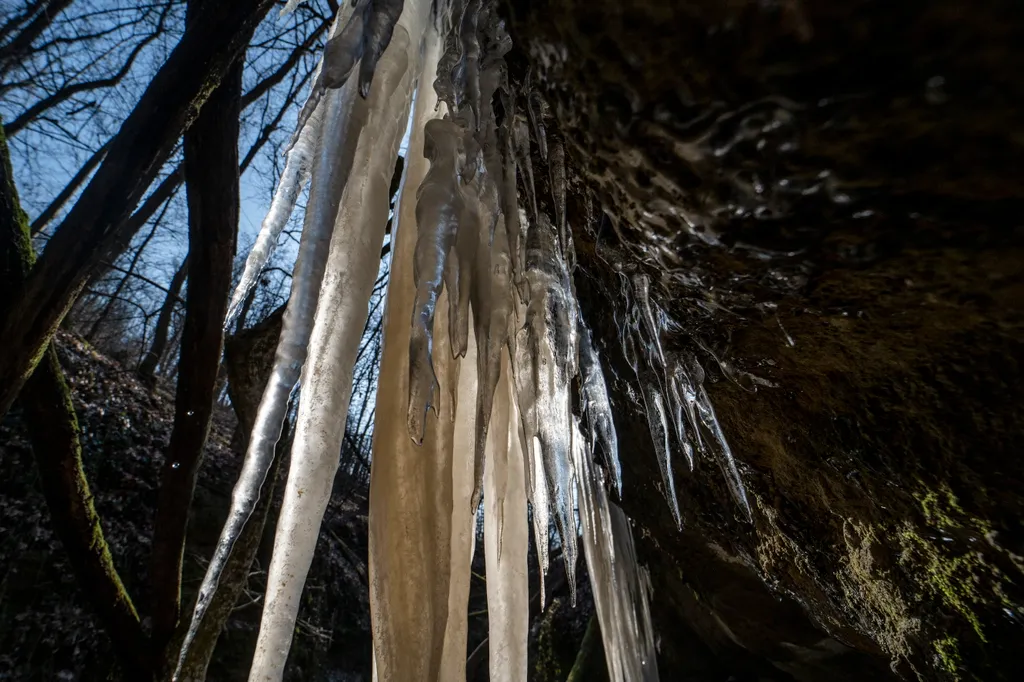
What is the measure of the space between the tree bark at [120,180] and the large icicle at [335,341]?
156 cm

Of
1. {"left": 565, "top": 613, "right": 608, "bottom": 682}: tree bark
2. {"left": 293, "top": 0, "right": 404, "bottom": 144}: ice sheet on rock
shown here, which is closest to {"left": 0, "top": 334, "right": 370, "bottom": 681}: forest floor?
{"left": 565, "top": 613, "right": 608, "bottom": 682}: tree bark

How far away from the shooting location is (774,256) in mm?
825

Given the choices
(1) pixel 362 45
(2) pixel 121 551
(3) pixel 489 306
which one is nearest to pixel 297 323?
(3) pixel 489 306

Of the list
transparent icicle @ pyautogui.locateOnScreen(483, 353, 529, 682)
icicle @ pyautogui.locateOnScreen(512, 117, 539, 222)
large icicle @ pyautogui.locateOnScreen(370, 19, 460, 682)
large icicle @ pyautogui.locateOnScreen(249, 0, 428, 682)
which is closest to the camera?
large icicle @ pyautogui.locateOnScreen(249, 0, 428, 682)

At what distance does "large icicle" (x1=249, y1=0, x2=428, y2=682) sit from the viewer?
0.94 m

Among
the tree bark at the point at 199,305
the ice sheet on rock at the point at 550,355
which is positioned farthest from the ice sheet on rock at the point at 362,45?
the tree bark at the point at 199,305

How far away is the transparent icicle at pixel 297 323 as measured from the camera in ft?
3.17

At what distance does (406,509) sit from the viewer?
1.14m

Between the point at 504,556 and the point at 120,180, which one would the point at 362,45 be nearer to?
the point at 504,556

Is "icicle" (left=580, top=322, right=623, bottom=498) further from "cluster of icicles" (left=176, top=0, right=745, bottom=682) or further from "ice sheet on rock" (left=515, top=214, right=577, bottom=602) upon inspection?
"ice sheet on rock" (left=515, top=214, right=577, bottom=602)

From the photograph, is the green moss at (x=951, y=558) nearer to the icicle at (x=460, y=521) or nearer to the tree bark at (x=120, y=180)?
the icicle at (x=460, y=521)

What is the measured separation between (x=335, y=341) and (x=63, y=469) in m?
2.72

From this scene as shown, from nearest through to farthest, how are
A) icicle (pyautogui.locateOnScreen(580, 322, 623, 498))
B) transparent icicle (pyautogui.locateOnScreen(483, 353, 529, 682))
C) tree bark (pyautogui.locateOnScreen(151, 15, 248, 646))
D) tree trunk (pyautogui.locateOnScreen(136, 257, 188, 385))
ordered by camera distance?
transparent icicle (pyautogui.locateOnScreen(483, 353, 529, 682)) < icicle (pyautogui.locateOnScreen(580, 322, 623, 498)) < tree bark (pyautogui.locateOnScreen(151, 15, 248, 646)) < tree trunk (pyautogui.locateOnScreen(136, 257, 188, 385))

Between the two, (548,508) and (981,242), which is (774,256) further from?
(548,508)
